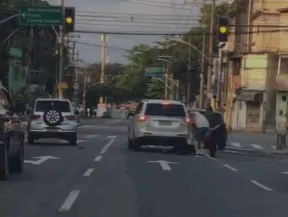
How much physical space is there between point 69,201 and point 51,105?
739 inches

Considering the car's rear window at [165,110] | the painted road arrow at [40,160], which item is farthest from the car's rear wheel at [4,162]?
the car's rear window at [165,110]

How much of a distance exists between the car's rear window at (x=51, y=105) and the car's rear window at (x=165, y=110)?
4393 mm

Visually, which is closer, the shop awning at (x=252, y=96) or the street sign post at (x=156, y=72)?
the shop awning at (x=252, y=96)

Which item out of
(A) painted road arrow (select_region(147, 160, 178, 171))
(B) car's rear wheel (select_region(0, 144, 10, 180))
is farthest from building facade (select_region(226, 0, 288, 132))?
(B) car's rear wheel (select_region(0, 144, 10, 180))

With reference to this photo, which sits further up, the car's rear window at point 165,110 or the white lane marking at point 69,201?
the car's rear window at point 165,110

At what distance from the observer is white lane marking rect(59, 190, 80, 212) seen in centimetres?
1281

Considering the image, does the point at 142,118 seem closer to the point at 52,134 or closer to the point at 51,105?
the point at 52,134

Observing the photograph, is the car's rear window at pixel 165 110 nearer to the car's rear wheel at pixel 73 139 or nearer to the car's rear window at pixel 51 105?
the car's rear wheel at pixel 73 139

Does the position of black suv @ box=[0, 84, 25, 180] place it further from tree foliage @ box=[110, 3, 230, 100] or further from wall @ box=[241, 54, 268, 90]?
tree foliage @ box=[110, 3, 230, 100]

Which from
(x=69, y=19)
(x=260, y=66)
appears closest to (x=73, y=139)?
(x=69, y=19)

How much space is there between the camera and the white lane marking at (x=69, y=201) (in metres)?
12.8

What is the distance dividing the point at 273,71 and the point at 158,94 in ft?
220

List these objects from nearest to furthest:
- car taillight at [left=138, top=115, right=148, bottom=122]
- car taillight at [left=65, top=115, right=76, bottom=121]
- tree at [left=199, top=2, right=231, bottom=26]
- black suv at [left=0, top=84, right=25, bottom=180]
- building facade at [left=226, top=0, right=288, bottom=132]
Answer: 1. black suv at [left=0, top=84, right=25, bottom=180]
2. car taillight at [left=138, top=115, right=148, bottom=122]
3. car taillight at [left=65, top=115, right=76, bottom=121]
4. building facade at [left=226, top=0, right=288, bottom=132]
5. tree at [left=199, top=2, right=231, bottom=26]

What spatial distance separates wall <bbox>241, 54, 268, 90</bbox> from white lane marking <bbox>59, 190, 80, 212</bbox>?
48.5 metres
